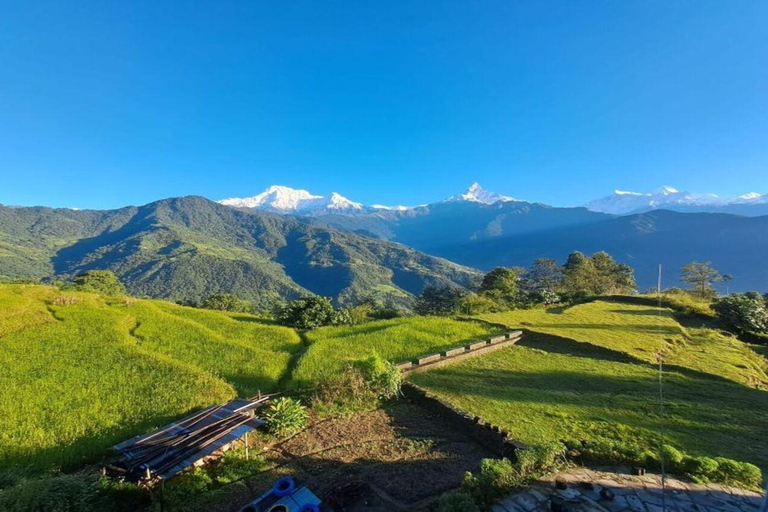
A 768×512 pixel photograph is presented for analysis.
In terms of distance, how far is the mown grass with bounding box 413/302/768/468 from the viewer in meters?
9.32

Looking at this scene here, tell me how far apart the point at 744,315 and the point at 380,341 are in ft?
80.2

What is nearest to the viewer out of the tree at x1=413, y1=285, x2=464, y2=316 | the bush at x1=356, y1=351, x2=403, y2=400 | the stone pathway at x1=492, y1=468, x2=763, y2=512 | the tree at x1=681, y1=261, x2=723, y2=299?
the stone pathway at x1=492, y1=468, x2=763, y2=512

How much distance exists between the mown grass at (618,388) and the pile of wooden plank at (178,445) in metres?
6.51

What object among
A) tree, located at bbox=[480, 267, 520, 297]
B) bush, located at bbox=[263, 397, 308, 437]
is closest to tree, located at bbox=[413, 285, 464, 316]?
tree, located at bbox=[480, 267, 520, 297]

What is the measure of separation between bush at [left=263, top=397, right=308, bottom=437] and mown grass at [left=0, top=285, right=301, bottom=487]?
5.88ft

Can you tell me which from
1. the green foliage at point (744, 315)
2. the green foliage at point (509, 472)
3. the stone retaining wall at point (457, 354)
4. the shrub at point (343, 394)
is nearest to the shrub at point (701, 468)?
the green foliage at point (509, 472)

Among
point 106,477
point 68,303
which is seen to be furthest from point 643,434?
point 68,303

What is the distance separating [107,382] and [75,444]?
3190 mm

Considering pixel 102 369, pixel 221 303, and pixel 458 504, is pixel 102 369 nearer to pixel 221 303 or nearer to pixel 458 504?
pixel 458 504

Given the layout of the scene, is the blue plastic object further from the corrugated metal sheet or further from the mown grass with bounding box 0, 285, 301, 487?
the mown grass with bounding box 0, 285, 301, 487

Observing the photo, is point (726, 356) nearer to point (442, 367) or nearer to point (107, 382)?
point (442, 367)

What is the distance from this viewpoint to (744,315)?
23062mm

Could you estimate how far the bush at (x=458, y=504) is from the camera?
540 centimetres

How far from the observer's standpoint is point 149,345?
1384 centimetres
